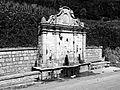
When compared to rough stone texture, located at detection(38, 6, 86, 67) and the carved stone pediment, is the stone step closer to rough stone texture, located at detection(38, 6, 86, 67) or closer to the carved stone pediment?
rough stone texture, located at detection(38, 6, 86, 67)

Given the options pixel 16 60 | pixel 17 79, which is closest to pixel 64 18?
pixel 16 60

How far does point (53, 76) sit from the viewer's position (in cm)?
982

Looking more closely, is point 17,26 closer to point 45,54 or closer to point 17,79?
point 45,54

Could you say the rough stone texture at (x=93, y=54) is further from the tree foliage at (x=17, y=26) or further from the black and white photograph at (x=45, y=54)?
the tree foliage at (x=17, y=26)

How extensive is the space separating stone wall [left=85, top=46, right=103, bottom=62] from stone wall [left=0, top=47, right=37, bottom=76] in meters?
5.10

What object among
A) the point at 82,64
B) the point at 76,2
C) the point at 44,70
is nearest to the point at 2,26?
the point at 44,70

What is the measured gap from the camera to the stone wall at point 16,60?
874cm

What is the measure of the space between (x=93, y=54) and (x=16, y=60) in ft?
23.0

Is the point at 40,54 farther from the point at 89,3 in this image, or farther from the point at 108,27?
the point at 89,3

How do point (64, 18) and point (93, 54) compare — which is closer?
point (64, 18)

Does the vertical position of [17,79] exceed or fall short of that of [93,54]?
it falls short

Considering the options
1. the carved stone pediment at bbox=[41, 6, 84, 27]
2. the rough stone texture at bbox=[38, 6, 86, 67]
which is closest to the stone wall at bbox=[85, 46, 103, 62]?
the rough stone texture at bbox=[38, 6, 86, 67]

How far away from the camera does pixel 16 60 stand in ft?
30.3

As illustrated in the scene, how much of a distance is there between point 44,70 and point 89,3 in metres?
21.3
